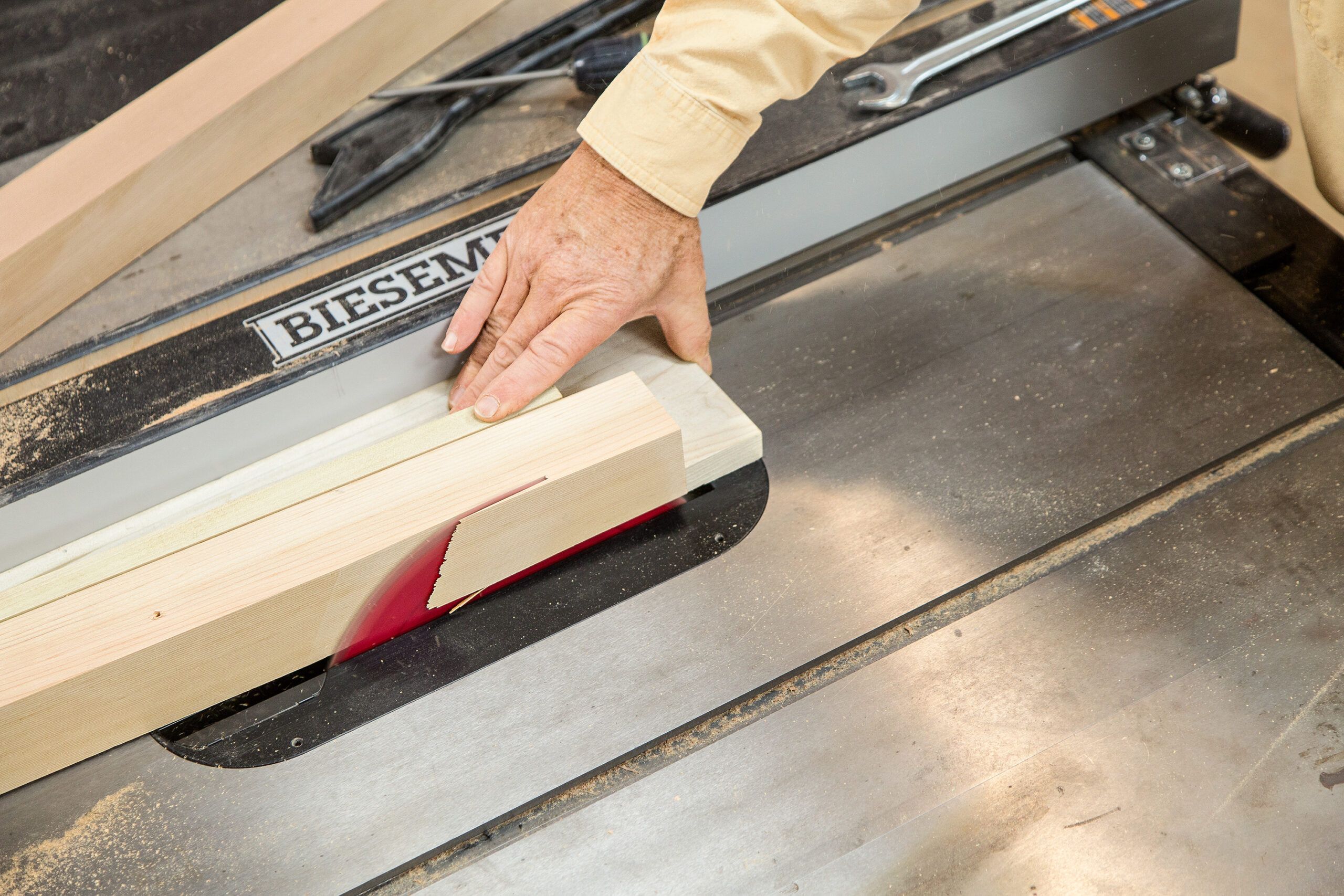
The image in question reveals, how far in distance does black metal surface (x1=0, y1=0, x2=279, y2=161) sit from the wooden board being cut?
0.96 meters

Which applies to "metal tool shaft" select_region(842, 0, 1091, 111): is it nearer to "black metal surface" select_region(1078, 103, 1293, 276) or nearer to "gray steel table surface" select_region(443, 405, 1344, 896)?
"black metal surface" select_region(1078, 103, 1293, 276)

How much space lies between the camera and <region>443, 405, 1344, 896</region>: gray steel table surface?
0.93m

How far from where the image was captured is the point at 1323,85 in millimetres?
1261

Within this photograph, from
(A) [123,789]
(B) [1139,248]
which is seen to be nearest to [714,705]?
(A) [123,789]

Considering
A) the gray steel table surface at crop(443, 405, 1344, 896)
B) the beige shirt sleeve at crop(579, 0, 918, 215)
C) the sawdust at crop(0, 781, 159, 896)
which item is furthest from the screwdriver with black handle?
the sawdust at crop(0, 781, 159, 896)

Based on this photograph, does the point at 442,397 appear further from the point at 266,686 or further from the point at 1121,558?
the point at 1121,558

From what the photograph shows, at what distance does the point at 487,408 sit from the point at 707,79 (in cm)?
41

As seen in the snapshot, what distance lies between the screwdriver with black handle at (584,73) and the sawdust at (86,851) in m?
0.96

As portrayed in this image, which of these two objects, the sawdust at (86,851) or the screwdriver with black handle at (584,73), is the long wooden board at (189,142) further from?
the sawdust at (86,851)

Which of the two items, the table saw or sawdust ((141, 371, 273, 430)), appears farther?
sawdust ((141, 371, 273, 430))

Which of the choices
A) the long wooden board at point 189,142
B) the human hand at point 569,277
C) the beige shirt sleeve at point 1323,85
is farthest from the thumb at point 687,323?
the beige shirt sleeve at point 1323,85

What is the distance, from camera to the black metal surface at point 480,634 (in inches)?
40.7

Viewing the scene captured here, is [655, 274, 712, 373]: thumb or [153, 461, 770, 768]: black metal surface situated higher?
→ [655, 274, 712, 373]: thumb

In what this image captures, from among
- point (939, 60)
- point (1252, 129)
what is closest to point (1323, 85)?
point (1252, 129)
